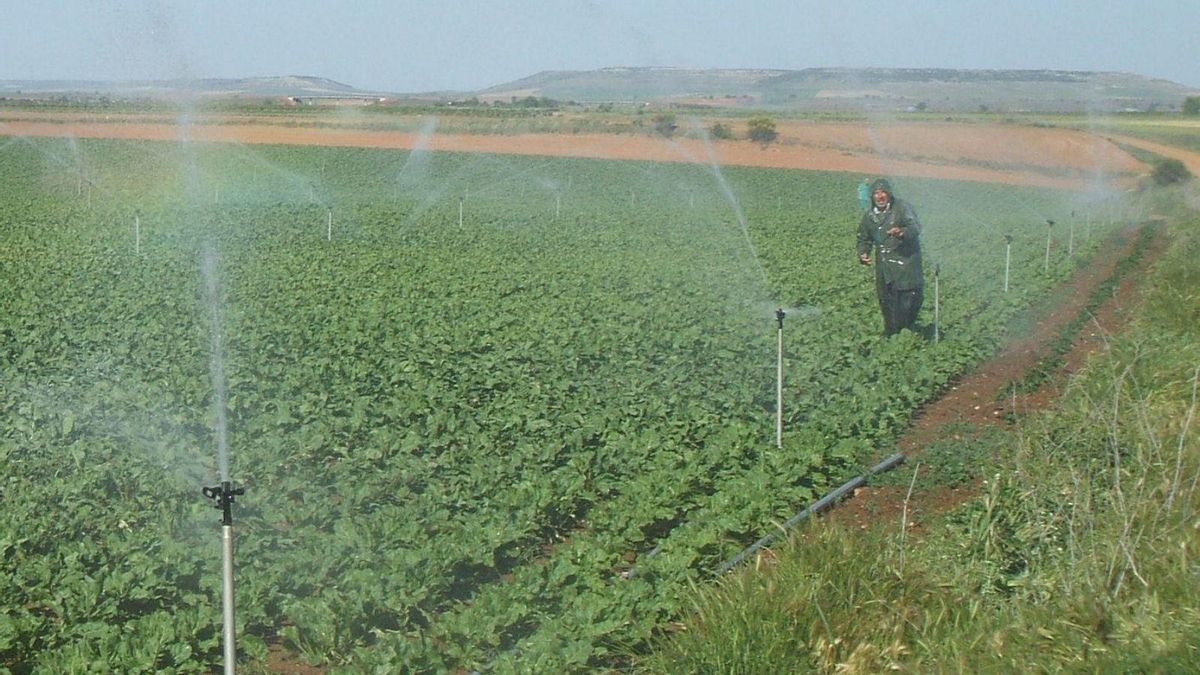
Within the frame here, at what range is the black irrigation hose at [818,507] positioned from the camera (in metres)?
6.14

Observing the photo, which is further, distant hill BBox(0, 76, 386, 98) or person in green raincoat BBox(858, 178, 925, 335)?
person in green raincoat BBox(858, 178, 925, 335)

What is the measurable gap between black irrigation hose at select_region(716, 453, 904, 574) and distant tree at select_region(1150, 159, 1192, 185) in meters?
32.8

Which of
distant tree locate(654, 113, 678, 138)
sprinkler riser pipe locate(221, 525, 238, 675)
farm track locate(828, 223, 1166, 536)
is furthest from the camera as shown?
distant tree locate(654, 113, 678, 138)

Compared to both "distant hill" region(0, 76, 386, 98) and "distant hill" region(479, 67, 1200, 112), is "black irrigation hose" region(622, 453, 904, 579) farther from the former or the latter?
"distant hill" region(479, 67, 1200, 112)

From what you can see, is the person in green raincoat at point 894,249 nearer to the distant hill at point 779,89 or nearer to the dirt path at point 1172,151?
the distant hill at point 779,89

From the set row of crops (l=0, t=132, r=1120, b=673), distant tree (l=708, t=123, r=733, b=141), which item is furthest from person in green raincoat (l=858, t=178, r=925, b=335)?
distant tree (l=708, t=123, r=733, b=141)

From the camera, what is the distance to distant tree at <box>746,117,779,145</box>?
Answer: 34.1 metres

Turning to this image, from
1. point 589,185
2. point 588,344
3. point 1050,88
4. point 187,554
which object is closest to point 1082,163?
point 1050,88

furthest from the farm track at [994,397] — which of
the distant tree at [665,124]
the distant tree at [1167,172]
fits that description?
the distant tree at [1167,172]

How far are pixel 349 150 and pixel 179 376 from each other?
36.0m

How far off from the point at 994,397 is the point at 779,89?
13001 mm

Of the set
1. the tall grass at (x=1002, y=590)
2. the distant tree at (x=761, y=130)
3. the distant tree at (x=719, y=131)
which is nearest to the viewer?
the tall grass at (x=1002, y=590)

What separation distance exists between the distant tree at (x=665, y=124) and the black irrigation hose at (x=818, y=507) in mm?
18546

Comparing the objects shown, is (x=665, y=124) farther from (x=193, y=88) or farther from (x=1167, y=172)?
(x=193, y=88)
